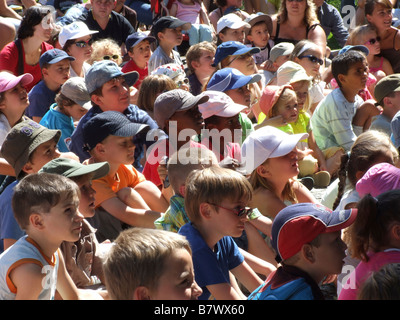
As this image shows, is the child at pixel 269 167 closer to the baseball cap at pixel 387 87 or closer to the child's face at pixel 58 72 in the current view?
the baseball cap at pixel 387 87

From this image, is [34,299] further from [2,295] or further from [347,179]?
[347,179]

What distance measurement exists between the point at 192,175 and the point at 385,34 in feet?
18.5

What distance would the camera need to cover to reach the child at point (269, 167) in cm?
430

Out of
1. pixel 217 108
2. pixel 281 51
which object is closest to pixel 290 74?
pixel 281 51

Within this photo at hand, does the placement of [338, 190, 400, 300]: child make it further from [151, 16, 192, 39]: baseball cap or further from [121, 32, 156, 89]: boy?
[151, 16, 192, 39]: baseball cap

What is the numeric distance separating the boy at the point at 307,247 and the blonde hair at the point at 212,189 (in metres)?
0.37

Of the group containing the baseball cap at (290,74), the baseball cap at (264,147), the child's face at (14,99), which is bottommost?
the baseball cap at (290,74)

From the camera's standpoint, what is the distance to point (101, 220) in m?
4.45

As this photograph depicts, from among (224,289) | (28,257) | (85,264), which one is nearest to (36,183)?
(28,257)

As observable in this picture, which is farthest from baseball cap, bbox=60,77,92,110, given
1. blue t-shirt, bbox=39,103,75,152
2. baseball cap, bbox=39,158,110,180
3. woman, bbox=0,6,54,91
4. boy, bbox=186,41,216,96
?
baseball cap, bbox=39,158,110,180

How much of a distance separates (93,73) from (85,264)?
2.27m

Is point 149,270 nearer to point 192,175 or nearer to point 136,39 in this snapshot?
point 192,175

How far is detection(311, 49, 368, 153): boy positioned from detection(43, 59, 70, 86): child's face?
7.97ft

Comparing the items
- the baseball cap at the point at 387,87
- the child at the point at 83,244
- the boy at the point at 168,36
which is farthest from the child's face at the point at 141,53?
the child at the point at 83,244
